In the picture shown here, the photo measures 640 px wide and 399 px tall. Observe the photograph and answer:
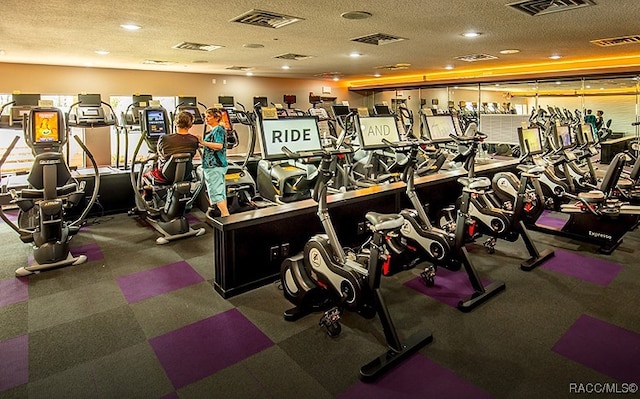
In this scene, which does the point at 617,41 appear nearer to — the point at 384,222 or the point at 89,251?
the point at 384,222

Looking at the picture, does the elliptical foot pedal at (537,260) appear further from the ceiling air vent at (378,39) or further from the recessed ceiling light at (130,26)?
the recessed ceiling light at (130,26)

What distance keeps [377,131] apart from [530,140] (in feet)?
7.15

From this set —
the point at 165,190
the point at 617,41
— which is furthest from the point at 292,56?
the point at 617,41

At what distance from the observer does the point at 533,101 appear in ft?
40.8

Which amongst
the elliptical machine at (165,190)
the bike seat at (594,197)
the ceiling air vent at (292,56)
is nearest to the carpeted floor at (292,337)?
the bike seat at (594,197)

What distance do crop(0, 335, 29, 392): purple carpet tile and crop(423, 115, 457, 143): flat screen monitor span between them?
4899mm

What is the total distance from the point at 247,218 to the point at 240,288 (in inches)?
24.6

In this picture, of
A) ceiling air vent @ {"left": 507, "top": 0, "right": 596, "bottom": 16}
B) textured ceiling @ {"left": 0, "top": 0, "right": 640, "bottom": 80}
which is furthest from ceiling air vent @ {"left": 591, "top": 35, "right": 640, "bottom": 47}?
ceiling air vent @ {"left": 507, "top": 0, "right": 596, "bottom": 16}

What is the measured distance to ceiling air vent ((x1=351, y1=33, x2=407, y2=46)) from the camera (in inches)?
238

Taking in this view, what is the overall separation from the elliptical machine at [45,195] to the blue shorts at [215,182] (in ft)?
4.79

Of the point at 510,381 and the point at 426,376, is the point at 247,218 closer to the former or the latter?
the point at 426,376

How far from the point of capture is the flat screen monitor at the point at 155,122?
Answer: 601 cm

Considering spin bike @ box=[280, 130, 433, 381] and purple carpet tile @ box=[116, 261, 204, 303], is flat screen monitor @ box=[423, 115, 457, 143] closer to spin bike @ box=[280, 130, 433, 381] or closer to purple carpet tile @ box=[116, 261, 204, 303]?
spin bike @ box=[280, 130, 433, 381]

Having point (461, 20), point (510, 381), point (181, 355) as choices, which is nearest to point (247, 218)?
point (181, 355)
